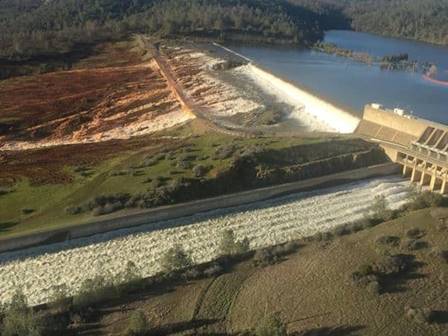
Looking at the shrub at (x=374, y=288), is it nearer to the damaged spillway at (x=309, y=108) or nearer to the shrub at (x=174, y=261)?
the shrub at (x=174, y=261)

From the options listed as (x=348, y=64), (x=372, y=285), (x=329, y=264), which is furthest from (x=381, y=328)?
(x=348, y=64)

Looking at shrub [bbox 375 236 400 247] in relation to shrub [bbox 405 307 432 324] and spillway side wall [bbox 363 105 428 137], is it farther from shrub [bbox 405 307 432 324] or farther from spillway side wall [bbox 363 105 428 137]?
spillway side wall [bbox 363 105 428 137]

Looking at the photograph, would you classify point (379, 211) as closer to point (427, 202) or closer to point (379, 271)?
point (427, 202)

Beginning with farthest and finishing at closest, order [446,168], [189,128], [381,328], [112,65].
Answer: [112,65] < [189,128] < [446,168] < [381,328]

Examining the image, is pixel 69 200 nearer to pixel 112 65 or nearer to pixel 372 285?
pixel 372 285

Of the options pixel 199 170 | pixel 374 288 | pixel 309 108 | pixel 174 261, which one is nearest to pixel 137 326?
pixel 174 261

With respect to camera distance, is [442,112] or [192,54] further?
[192,54]

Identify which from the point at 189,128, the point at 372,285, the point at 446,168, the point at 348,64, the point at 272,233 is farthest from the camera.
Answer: the point at 348,64
